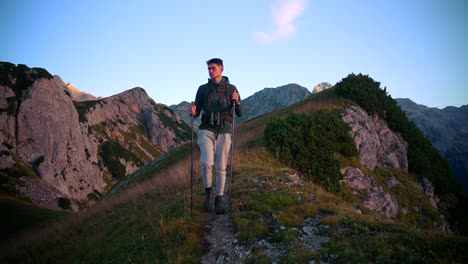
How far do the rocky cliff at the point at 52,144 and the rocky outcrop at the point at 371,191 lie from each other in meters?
82.6

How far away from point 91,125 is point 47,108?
112ft

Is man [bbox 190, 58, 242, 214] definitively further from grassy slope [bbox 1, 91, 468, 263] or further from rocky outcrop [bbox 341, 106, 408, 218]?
rocky outcrop [bbox 341, 106, 408, 218]

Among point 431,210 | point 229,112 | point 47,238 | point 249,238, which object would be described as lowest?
point 431,210

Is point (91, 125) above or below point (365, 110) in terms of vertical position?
above

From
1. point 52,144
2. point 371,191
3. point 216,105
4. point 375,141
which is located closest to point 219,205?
point 216,105

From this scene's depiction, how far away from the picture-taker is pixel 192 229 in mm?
7223

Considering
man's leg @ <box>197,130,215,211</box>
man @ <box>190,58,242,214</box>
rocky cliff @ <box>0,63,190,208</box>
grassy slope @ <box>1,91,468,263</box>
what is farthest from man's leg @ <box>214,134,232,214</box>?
rocky cliff @ <box>0,63,190,208</box>

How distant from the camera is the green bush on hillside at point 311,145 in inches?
676

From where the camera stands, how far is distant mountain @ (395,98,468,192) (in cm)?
10138

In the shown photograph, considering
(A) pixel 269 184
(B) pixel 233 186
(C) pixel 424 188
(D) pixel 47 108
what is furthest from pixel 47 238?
(D) pixel 47 108

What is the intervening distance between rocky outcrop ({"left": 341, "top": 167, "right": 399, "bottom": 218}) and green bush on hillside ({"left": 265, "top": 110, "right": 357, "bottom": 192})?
1501 millimetres

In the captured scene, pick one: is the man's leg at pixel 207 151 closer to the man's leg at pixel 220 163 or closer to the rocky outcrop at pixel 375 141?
the man's leg at pixel 220 163

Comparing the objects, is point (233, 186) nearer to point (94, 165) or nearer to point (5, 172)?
point (5, 172)

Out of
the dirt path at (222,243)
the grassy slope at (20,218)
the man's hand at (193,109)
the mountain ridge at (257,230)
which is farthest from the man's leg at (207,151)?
the grassy slope at (20,218)
